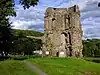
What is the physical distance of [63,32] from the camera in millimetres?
96812

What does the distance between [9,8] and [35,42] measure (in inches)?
4197

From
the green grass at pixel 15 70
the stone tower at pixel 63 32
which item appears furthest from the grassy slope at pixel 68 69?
the stone tower at pixel 63 32

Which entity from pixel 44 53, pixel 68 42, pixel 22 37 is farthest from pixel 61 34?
pixel 22 37

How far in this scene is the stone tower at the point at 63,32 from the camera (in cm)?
9250

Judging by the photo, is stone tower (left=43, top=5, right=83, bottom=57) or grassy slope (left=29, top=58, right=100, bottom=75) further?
stone tower (left=43, top=5, right=83, bottom=57)

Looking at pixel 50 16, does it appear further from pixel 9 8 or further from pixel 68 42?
pixel 9 8

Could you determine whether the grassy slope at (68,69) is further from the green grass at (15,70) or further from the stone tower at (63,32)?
the stone tower at (63,32)

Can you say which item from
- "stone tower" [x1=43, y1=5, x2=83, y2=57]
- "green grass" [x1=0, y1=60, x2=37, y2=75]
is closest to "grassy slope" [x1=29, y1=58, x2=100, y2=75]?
"green grass" [x1=0, y1=60, x2=37, y2=75]

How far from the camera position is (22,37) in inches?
5635

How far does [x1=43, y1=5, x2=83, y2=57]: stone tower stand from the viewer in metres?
92.5

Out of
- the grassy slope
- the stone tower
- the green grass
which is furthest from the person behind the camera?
the stone tower

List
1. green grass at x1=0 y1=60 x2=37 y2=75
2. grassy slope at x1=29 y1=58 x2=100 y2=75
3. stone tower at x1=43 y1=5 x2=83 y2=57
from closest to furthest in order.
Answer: green grass at x1=0 y1=60 x2=37 y2=75 < grassy slope at x1=29 y1=58 x2=100 y2=75 < stone tower at x1=43 y1=5 x2=83 y2=57

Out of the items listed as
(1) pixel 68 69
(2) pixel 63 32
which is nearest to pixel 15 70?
(1) pixel 68 69

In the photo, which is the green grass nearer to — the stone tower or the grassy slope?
the grassy slope
